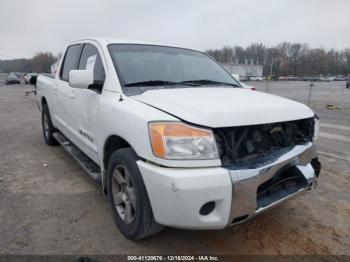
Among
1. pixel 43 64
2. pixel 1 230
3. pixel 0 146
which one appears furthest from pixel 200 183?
pixel 43 64

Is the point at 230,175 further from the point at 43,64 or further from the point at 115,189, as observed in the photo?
the point at 43,64

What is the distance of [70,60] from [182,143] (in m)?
3.17

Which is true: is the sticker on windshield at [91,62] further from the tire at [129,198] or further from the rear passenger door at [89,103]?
the tire at [129,198]

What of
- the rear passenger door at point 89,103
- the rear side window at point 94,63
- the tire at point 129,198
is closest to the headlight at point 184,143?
the tire at point 129,198

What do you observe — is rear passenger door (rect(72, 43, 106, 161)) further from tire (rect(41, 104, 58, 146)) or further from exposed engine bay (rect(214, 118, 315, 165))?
tire (rect(41, 104, 58, 146))

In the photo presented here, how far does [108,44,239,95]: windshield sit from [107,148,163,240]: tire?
0.68 meters

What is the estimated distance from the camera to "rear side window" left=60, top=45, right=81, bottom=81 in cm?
450

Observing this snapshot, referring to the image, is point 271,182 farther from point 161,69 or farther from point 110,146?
point 161,69

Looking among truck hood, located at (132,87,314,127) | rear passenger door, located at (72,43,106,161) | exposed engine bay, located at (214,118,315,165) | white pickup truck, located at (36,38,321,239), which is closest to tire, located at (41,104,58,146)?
rear passenger door, located at (72,43,106,161)

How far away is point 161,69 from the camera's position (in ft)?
11.6

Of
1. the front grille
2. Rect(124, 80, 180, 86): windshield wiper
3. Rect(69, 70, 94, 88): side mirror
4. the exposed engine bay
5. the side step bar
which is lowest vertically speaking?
the side step bar

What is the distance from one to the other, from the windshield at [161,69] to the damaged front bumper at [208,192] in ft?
3.43

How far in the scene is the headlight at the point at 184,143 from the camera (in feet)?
7.49

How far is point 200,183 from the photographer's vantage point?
7.20 feet
